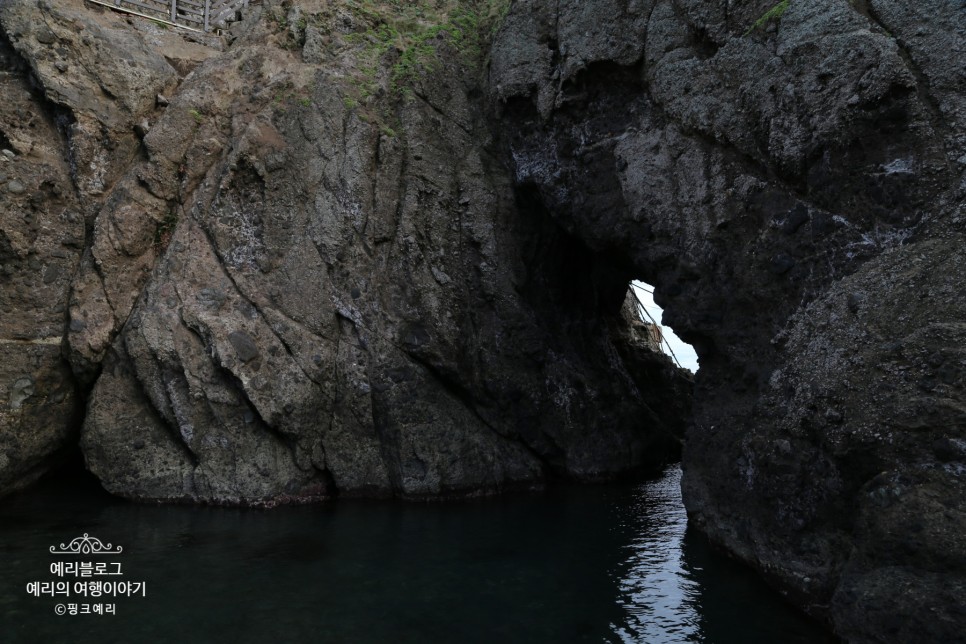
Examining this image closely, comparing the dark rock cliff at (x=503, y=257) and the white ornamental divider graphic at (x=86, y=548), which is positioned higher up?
the dark rock cliff at (x=503, y=257)

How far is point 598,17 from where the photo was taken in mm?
15156

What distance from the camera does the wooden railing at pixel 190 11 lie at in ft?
68.9

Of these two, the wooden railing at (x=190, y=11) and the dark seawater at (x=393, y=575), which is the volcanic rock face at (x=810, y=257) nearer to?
the dark seawater at (x=393, y=575)

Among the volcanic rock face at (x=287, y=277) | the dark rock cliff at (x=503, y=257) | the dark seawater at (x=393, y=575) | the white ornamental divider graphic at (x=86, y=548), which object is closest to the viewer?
the dark seawater at (x=393, y=575)

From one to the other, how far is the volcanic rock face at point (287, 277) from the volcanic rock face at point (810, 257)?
4.72 meters

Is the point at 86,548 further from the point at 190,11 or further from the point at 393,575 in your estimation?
the point at 190,11

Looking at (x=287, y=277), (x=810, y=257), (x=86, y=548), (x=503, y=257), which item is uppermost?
(x=503, y=257)

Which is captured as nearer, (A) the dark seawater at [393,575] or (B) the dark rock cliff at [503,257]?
(A) the dark seawater at [393,575]

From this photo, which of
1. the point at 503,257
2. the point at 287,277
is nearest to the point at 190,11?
the point at 287,277

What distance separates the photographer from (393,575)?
37.6ft

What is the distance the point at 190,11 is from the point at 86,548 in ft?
57.2

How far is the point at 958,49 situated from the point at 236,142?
15.9m

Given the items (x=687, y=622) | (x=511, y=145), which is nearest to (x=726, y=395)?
(x=687, y=622)

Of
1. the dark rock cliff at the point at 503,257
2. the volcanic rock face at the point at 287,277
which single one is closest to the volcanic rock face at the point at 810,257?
the dark rock cliff at the point at 503,257
